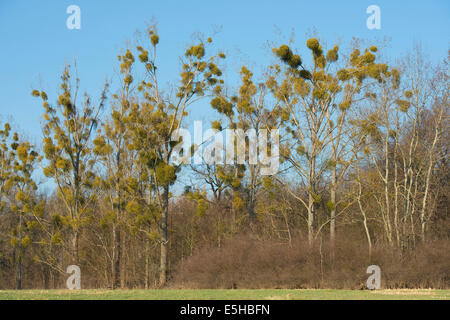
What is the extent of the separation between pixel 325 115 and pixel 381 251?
25.1ft

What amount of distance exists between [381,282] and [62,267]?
1744 centimetres

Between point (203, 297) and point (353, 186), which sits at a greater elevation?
point (353, 186)

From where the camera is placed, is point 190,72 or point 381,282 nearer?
point 381,282

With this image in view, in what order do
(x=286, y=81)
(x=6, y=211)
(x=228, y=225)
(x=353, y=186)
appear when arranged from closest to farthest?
(x=286, y=81)
(x=353, y=186)
(x=228, y=225)
(x=6, y=211)

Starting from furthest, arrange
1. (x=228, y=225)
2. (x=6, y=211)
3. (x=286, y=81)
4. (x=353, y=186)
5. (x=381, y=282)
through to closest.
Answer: (x=6, y=211)
(x=228, y=225)
(x=353, y=186)
(x=286, y=81)
(x=381, y=282)

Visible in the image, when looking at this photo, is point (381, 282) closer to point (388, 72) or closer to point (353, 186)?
point (353, 186)

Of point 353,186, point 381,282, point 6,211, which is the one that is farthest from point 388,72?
point 6,211

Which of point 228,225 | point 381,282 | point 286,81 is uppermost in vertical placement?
point 286,81

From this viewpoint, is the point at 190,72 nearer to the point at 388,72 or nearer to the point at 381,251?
the point at 388,72

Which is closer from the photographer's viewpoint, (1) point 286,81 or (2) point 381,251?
(2) point 381,251

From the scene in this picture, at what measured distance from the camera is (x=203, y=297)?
12.5 meters

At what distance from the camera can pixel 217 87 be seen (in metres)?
27.7
